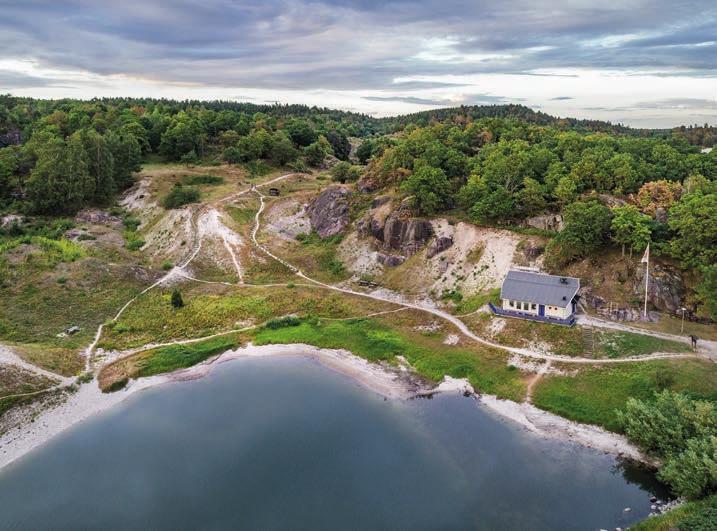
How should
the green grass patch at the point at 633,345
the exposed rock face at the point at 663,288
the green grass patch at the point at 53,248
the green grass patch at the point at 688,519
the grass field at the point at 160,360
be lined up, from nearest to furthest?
the green grass patch at the point at 688,519 < the green grass patch at the point at 633,345 < the grass field at the point at 160,360 < the exposed rock face at the point at 663,288 < the green grass patch at the point at 53,248

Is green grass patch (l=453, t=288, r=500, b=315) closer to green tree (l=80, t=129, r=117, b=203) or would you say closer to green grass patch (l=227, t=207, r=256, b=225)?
green grass patch (l=227, t=207, r=256, b=225)

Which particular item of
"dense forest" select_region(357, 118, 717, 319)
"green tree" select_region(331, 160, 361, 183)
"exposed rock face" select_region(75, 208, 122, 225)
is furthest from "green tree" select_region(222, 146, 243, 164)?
"dense forest" select_region(357, 118, 717, 319)

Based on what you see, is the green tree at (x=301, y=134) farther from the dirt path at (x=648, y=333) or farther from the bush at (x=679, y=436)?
the bush at (x=679, y=436)

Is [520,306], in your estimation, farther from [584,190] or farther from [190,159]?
[190,159]

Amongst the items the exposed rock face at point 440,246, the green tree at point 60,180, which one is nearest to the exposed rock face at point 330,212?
the exposed rock face at point 440,246

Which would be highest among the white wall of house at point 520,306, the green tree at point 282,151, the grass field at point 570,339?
the green tree at point 282,151

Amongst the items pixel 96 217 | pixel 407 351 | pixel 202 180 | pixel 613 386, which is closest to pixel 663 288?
pixel 613 386

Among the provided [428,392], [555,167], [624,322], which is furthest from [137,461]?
[555,167]
